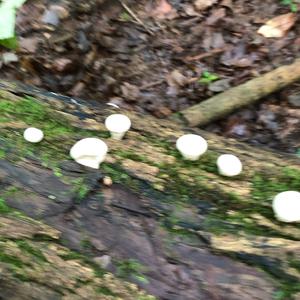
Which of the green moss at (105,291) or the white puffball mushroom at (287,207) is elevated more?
the white puffball mushroom at (287,207)

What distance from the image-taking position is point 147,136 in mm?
3420

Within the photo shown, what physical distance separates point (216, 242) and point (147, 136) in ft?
3.43


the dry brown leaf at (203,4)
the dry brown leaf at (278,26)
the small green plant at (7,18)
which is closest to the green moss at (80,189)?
the small green plant at (7,18)

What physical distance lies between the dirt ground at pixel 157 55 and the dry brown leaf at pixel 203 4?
0.24 feet

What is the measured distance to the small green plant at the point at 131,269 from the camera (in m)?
2.53

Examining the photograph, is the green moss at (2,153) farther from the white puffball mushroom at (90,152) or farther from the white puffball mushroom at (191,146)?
the white puffball mushroom at (191,146)

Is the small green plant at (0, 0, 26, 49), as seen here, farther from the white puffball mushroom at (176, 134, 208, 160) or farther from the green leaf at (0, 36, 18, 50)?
the white puffball mushroom at (176, 134, 208, 160)

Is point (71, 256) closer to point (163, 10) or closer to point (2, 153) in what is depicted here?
point (2, 153)

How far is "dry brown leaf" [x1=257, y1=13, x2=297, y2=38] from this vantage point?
5.52 meters

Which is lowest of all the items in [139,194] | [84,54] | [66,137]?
[139,194]

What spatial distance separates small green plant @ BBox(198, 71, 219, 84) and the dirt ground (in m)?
0.02

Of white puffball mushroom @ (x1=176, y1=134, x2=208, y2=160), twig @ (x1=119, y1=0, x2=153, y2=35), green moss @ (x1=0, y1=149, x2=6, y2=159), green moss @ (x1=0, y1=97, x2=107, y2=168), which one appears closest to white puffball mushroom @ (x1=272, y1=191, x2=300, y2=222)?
white puffball mushroom @ (x1=176, y1=134, x2=208, y2=160)

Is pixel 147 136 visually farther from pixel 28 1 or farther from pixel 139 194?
pixel 28 1

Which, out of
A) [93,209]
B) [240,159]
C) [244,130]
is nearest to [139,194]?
[93,209]
